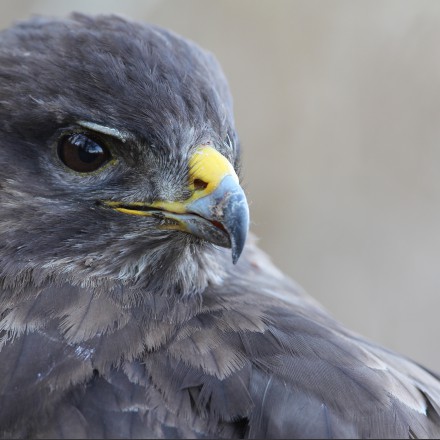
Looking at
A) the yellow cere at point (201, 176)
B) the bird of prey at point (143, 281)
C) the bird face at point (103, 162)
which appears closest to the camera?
the bird of prey at point (143, 281)

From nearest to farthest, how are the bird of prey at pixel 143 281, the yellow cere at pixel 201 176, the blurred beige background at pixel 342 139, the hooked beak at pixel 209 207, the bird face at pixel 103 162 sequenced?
the bird of prey at pixel 143 281, the hooked beak at pixel 209 207, the yellow cere at pixel 201 176, the bird face at pixel 103 162, the blurred beige background at pixel 342 139

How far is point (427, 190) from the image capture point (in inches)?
318

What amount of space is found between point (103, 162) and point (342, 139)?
5468 millimetres

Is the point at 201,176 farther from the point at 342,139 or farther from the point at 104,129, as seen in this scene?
A: the point at 342,139

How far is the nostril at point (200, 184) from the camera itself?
3.16 metres

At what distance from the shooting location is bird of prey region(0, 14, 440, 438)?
266 cm

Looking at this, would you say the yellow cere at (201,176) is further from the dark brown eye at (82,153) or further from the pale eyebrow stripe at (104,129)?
the pale eyebrow stripe at (104,129)

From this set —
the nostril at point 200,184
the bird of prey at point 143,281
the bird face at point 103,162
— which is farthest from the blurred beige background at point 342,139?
the nostril at point 200,184

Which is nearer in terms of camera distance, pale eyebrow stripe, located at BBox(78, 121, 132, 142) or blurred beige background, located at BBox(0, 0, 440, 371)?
pale eyebrow stripe, located at BBox(78, 121, 132, 142)

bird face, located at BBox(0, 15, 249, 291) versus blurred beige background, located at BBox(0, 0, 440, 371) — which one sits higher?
bird face, located at BBox(0, 15, 249, 291)

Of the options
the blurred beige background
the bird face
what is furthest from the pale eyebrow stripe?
the blurred beige background

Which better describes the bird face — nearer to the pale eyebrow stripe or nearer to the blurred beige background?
the pale eyebrow stripe

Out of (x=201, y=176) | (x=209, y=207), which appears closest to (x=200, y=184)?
(x=201, y=176)

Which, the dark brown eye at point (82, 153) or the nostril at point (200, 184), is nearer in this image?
the nostril at point (200, 184)
